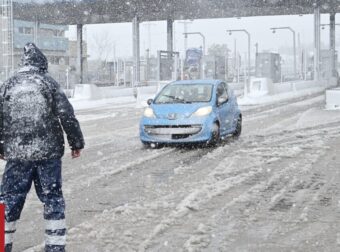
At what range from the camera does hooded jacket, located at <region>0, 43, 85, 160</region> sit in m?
4.97

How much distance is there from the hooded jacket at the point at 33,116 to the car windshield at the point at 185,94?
8732 mm

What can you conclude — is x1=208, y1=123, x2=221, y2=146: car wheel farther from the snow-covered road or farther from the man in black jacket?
the man in black jacket

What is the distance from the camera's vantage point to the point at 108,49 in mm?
125562

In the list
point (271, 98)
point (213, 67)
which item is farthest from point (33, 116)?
point (213, 67)

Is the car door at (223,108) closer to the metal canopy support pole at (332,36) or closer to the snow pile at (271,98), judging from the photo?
the snow pile at (271,98)

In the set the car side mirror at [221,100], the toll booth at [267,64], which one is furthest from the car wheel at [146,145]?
the toll booth at [267,64]

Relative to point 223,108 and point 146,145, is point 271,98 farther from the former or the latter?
point 146,145

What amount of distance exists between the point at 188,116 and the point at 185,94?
4.25 ft

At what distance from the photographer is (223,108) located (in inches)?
551

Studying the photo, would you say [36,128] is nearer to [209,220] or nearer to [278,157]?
[209,220]

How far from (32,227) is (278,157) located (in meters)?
5.94

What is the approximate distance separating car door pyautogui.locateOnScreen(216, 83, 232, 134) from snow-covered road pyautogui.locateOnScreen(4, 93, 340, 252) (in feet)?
1.51

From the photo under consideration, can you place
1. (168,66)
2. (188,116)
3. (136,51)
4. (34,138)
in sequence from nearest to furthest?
(34,138), (188,116), (168,66), (136,51)

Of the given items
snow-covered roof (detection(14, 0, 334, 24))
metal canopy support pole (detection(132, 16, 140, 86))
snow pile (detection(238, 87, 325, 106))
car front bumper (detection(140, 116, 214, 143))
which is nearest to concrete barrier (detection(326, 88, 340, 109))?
snow pile (detection(238, 87, 325, 106))
